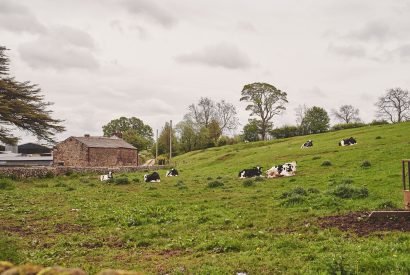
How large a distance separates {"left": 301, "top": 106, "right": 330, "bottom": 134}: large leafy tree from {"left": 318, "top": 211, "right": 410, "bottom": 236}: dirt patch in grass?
76354 millimetres

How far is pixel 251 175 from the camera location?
30.0 m

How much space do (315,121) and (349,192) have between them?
75.1m

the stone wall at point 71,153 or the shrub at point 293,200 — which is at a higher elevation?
the stone wall at point 71,153

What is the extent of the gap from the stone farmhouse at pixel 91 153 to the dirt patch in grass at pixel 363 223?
53.7m

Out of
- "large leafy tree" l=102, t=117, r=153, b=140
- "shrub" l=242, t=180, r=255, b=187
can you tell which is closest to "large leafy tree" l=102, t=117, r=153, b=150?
"large leafy tree" l=102, t=117, r=153, b=140

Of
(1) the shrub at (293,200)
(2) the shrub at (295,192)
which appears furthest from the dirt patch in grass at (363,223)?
(2) the shrub at (295,192)

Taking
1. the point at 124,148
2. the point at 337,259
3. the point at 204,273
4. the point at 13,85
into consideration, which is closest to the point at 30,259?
the point at 204,273

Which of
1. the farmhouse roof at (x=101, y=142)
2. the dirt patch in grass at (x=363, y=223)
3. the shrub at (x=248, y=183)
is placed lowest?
the dirt patch in grass at (x=363, y=223)

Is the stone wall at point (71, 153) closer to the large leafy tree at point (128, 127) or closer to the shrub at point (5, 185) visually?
the shrub at point (5, 185)

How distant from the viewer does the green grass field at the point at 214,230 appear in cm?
895

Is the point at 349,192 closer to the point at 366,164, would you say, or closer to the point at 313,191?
the point at 313,191

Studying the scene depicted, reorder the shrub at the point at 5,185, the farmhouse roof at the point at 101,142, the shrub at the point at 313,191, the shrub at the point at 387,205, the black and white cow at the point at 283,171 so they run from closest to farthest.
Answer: the shrub at the point at 387,205, the shrub at the point at 313,191, the black and white cow at the point at 283,171, the shrub at the point at 5,185, the farmhouse roof at the point at 101,142

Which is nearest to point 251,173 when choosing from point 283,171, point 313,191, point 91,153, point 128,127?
point 283,171

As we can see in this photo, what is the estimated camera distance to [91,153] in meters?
62.3
